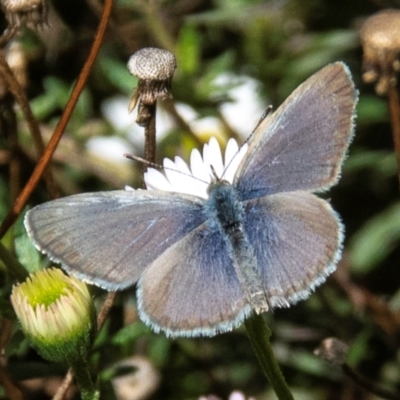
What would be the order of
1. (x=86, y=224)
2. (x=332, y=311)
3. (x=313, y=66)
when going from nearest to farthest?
(x=86, y=224)
(x=332, y=311)
(x=313, y=66)

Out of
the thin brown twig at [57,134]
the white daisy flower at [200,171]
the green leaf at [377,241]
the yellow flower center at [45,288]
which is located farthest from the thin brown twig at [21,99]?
the green leaf at [377,241]

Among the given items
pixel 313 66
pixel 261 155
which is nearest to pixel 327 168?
pixel 261 155

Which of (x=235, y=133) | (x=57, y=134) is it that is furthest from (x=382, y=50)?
(x=235, y=133)

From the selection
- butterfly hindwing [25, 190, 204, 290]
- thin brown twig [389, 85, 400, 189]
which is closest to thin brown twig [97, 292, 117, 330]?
butterfly hindwing [25, 190, 204, 290]

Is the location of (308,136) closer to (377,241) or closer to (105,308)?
(105,308)

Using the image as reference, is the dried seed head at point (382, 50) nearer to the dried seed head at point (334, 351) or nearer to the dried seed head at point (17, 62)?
the dried seed head at point (334, 351)

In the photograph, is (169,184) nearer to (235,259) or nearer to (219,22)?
(235,259)
